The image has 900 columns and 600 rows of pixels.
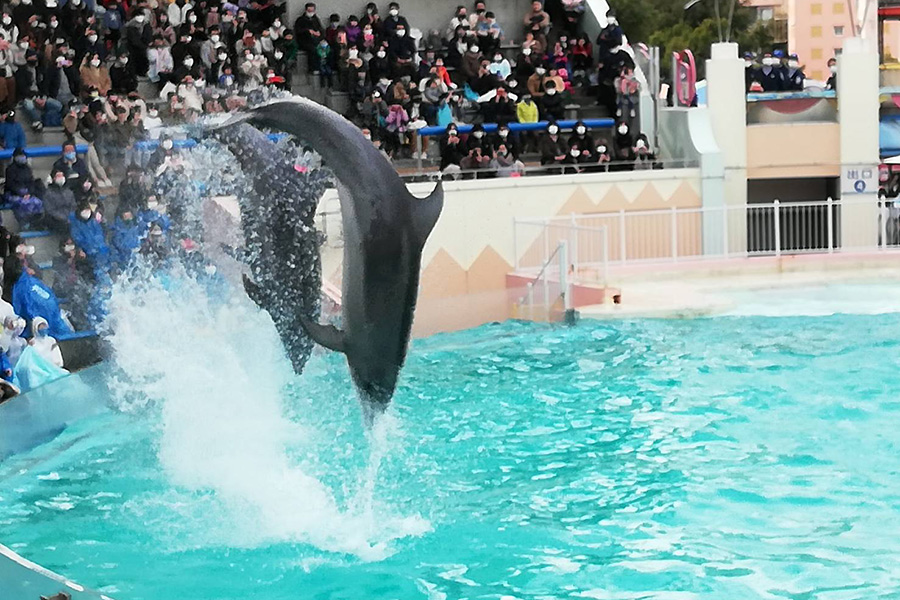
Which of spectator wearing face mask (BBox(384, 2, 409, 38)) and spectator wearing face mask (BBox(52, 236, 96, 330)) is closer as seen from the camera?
spectator wearing face mask (BBox(52, 236, 96, 330))

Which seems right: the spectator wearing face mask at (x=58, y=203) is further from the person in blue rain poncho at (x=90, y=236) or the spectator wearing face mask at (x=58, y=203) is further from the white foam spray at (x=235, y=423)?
the white foam spray at (x=235, y=423)

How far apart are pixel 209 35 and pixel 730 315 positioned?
31.1ft

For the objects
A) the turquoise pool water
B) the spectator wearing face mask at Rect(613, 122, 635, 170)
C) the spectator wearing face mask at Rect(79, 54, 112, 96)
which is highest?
the spectator wearing face mask at Rect(79, 54, 112, 96)

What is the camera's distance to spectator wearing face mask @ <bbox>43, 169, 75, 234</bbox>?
1725 centimetres

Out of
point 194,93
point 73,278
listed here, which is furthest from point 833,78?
point 73,278

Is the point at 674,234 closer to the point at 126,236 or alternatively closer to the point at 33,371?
the point at 126,236

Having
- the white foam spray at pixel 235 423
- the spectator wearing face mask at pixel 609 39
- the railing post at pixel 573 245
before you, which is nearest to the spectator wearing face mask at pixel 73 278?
the white foam spray at pixel 235 423

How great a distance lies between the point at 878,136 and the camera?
25.3 metres

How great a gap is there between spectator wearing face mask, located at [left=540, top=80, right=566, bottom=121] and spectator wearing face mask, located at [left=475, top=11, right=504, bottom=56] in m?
1.77

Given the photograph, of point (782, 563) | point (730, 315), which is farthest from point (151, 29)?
point (782, 563)

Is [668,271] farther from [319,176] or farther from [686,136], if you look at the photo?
[319,176]

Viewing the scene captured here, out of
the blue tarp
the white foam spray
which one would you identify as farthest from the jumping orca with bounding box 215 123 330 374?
the blue tarp

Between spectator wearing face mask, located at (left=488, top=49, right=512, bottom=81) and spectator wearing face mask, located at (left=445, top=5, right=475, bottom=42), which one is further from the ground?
spectator wearing face mask, located at (left=445, top=5, right=475, bottom=42)

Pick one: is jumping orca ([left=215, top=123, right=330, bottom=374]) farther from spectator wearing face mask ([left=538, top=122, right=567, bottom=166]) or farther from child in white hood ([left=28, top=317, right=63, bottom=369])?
spectator wearing face mask ([left=538, top=122, right=567, bottom=166])
